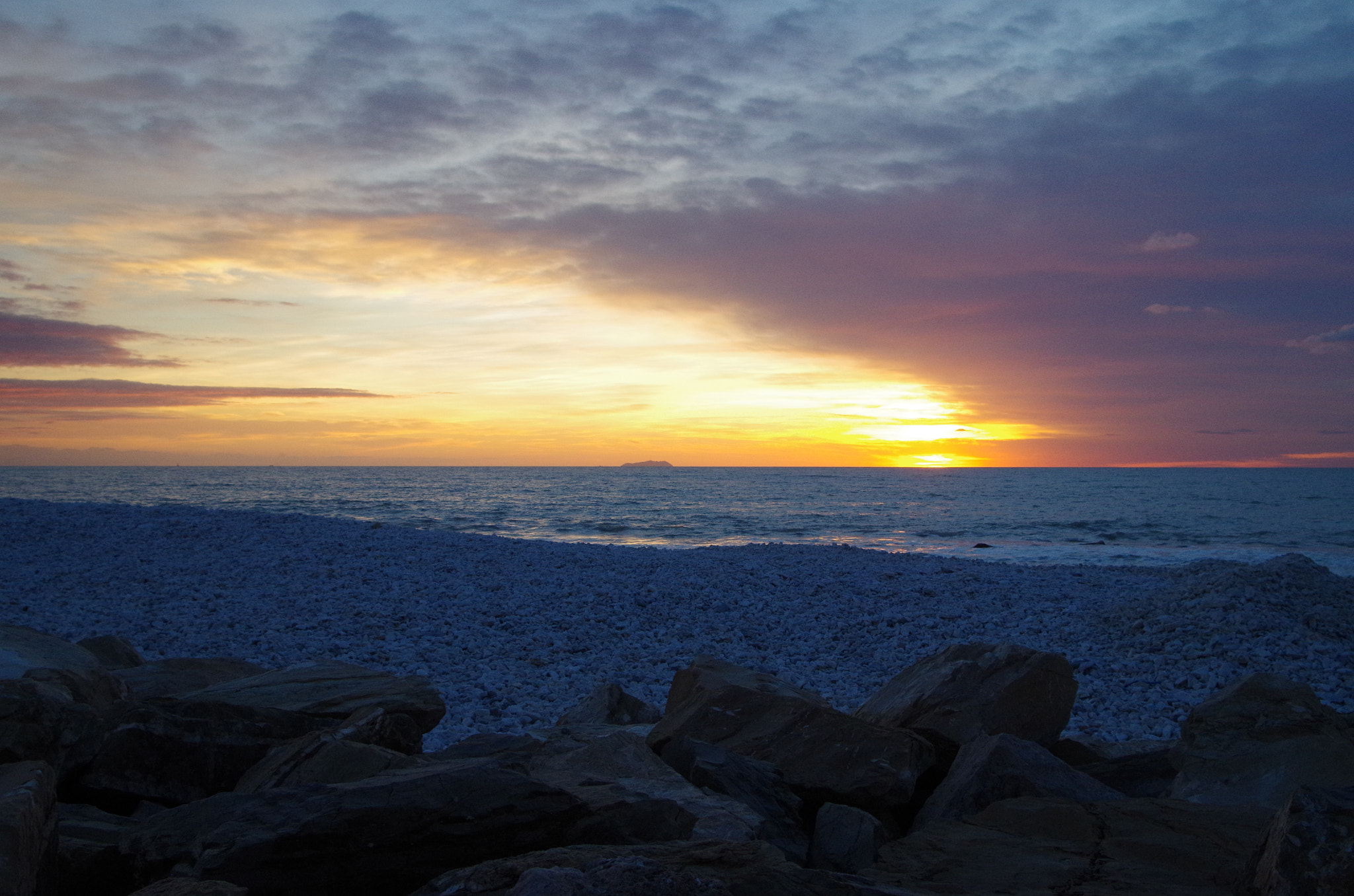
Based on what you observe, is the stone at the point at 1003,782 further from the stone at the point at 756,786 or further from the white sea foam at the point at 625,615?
the white sea foam at the point at 625,615

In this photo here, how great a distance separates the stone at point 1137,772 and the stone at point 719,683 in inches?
88.7

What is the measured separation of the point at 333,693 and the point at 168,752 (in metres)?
1.27

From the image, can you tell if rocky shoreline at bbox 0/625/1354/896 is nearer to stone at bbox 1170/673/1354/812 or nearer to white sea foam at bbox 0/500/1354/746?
stone at bbox 1170/673/1354/812

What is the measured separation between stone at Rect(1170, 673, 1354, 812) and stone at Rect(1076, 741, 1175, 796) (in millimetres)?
249

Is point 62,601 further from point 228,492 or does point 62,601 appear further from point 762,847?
point 228,492

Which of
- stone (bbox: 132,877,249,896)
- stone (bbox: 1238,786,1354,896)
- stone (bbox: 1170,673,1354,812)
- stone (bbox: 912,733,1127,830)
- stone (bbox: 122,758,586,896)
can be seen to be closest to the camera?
stone (bbox: 1238,786,1354,896)

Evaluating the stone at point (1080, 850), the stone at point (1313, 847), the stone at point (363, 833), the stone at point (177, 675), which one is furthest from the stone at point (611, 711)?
the stone at point (1313, 847)

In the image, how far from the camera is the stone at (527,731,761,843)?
4.30 metres

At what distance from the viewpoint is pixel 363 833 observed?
153 inches

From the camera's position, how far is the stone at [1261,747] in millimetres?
5715

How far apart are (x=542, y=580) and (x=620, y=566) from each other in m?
2.95

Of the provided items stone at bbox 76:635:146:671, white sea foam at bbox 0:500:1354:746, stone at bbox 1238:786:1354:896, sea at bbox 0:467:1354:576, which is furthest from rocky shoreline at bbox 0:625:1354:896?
sea at bbox 0:467:1354:576

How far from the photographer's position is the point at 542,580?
1816 centimetres

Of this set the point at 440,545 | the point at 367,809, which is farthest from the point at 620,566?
the point at 367,809
